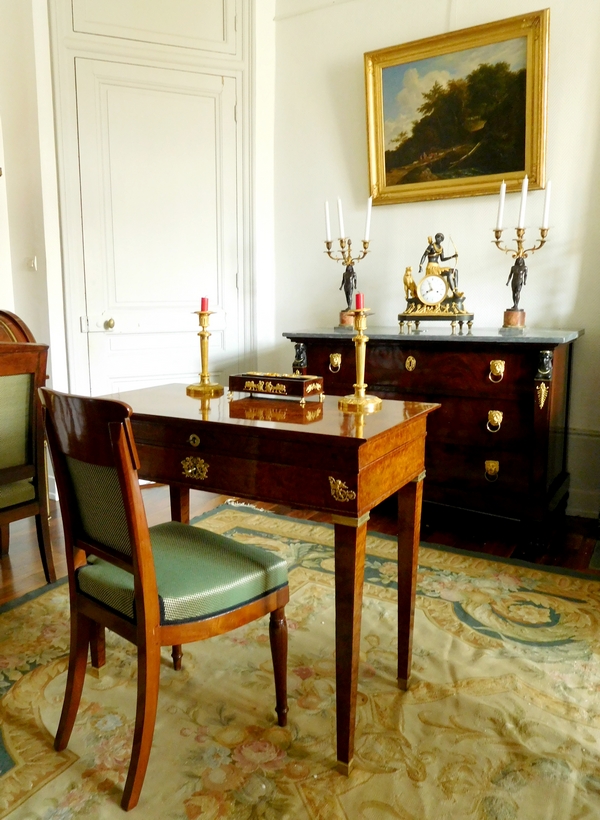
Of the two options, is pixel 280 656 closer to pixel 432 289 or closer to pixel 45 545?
pixel 45 545

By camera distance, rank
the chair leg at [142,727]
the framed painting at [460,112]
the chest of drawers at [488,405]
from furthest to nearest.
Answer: the framed painting at [460,112]
the chest of drawers at [488,405]
the chair leg at [142,727]

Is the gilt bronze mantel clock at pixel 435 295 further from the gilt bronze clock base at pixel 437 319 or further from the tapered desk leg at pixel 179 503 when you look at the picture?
the tapered desk leg at pixel 179 503

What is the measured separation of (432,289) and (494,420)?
912 millimetres

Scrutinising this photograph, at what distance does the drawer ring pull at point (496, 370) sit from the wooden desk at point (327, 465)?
4.43ft

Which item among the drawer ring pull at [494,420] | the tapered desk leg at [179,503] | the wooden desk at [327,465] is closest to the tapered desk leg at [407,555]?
the wooden desk at [327,465]

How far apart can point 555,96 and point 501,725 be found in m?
3.44

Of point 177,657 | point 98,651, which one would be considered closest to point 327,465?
point 177,657

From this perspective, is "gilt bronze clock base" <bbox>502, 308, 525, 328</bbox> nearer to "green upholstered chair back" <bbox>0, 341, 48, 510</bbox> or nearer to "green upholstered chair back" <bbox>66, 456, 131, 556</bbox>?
"green upholstered chair back" <bbox>0, 341, 48, 510</bbox>

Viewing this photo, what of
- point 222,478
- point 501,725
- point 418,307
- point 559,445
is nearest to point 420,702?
point 501,725

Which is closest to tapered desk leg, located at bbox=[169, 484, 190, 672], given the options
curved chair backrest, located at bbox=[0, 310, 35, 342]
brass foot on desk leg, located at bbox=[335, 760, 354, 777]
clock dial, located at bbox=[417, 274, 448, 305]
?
brass foot on desk leg, located at bbox=[335, 760, 354, 777]

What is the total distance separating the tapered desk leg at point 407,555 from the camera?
210 cm

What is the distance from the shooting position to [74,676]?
1863 millimetres

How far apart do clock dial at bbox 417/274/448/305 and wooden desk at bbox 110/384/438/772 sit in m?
1.75

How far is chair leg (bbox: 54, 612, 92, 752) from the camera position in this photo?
186 centimetres
